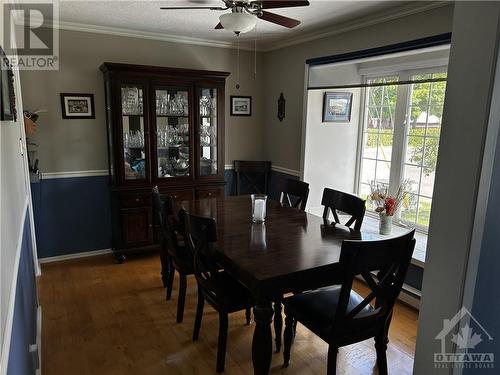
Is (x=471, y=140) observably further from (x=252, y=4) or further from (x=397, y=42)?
(x=397, y=42)

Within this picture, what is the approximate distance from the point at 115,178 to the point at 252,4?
2195 millimetres

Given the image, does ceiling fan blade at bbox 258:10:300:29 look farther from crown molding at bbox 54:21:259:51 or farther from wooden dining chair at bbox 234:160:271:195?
wooden dining chair at bbox 234:160:271:195

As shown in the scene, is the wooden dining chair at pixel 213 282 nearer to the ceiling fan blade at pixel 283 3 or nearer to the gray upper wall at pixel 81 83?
the ceiling fan blade at pixel 283 3

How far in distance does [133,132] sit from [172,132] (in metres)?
0.41

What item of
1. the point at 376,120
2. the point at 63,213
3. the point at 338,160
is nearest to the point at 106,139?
A: the point at 63,213

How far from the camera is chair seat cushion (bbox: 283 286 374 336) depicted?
1.88 m

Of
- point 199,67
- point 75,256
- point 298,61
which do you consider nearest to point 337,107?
point 298,61

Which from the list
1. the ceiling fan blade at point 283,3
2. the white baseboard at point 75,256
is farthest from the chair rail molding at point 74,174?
the ceiling fan blade at point 283,3

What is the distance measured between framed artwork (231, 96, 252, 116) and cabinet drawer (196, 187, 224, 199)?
3.36 feet

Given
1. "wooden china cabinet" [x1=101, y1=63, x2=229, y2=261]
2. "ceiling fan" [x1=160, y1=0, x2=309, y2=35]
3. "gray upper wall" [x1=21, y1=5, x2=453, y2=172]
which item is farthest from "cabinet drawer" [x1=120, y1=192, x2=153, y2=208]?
"ceiling fan" [x1=160, y1=0, x2=309, y2=35]

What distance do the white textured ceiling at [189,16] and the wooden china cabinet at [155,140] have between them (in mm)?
420

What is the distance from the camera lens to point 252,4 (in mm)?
2234

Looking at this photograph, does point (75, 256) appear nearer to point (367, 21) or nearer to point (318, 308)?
point (318, 308)

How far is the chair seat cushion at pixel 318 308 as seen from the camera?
1877 millimetres
